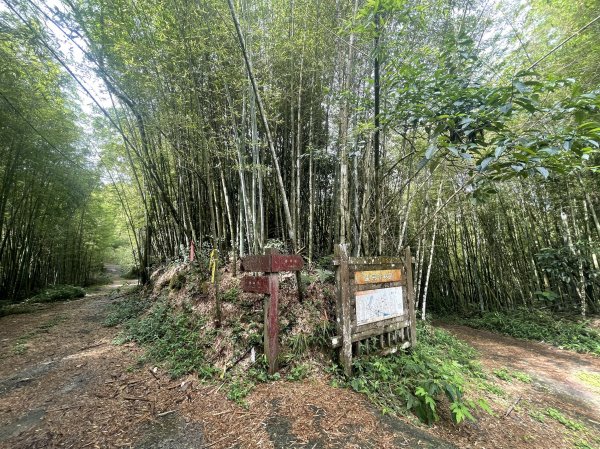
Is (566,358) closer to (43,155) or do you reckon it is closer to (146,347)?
(146,347)

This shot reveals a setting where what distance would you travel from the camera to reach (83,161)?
21.9 feet

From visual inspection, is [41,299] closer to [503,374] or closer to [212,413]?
[212,413]

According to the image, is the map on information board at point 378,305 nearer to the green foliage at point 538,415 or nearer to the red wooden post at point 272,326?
the red wooden post at point 272,326

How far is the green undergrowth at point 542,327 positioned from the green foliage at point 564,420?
2590mm

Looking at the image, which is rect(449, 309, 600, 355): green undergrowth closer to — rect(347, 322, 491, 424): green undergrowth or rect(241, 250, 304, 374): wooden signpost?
rect(347, 322, 491, 424): green undergrowth

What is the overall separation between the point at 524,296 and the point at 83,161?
11182 millimetres

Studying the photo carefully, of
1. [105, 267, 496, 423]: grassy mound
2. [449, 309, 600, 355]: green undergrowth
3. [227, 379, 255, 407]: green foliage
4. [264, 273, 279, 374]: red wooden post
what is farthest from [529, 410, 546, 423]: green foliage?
[449, 309, 600, 355]: green undergrowth

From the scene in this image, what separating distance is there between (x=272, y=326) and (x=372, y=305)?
995 millimetres

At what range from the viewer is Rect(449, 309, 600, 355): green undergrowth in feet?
13.6

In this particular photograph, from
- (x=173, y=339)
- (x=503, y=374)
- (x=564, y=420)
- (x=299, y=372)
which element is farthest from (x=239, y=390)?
(x=503, y=374)

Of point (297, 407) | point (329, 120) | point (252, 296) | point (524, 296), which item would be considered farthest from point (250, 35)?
point (524, 296)

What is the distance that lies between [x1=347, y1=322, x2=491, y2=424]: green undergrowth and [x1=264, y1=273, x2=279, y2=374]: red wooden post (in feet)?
2.33

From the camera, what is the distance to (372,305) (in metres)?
2.56

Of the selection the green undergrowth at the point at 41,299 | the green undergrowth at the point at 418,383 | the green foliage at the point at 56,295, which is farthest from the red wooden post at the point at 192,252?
the green foliage at the point at 56,295
